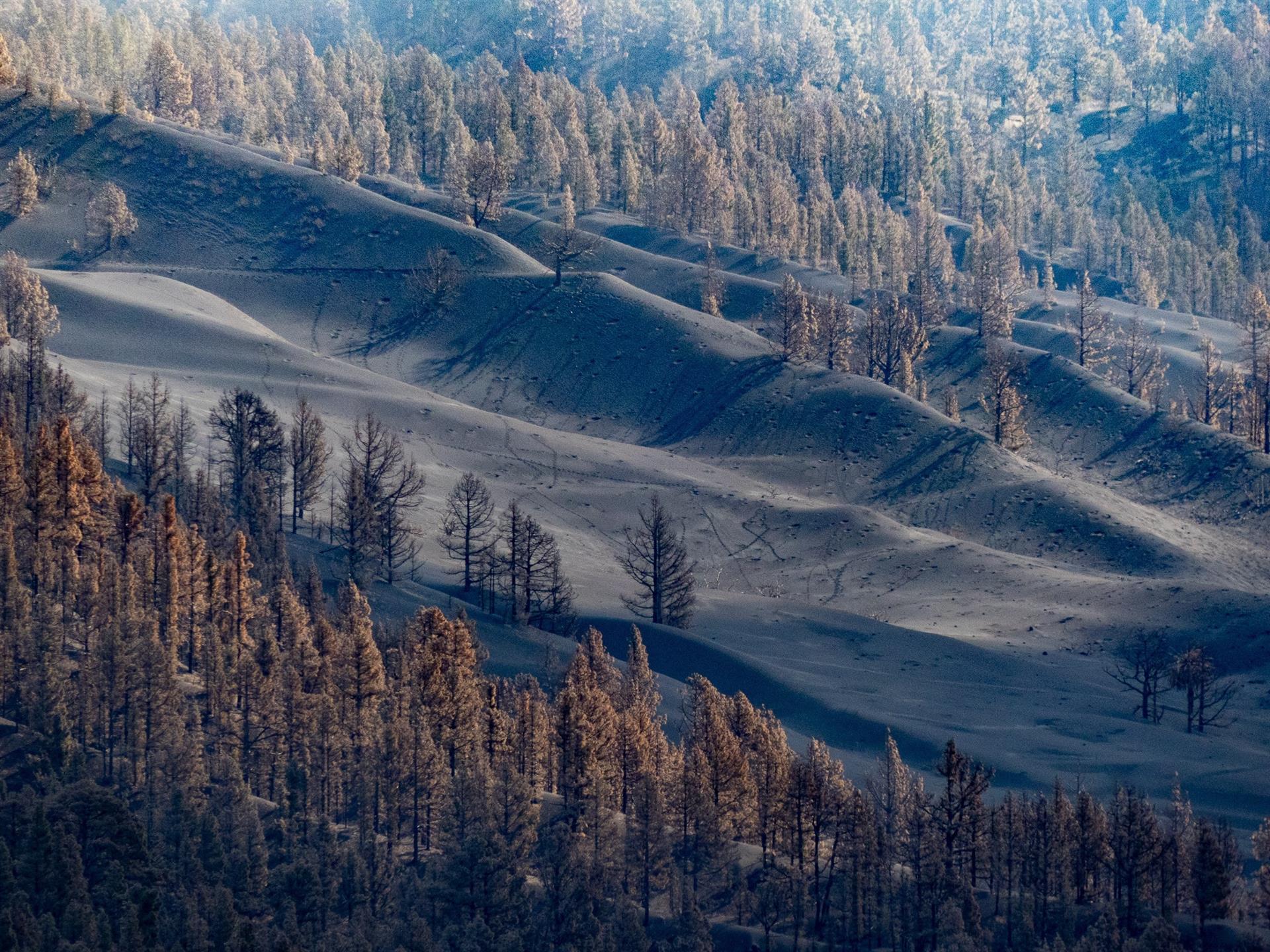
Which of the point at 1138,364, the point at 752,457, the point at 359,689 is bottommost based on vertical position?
the point at 359,689

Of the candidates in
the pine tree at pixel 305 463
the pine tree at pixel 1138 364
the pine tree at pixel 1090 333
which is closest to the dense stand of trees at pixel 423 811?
the pine tree at pixel 305 463

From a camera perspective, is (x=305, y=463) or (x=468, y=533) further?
(x=305, y=463)

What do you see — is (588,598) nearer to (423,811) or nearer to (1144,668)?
(1144,668)

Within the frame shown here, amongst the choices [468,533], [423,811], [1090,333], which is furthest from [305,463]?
[1090,333]

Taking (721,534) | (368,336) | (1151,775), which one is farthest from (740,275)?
(1151,775)

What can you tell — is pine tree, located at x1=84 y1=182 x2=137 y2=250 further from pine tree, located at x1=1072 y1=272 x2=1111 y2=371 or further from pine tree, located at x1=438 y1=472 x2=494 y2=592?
pine tree, located at x1=1072 y1=272 x2=1111 y2=371

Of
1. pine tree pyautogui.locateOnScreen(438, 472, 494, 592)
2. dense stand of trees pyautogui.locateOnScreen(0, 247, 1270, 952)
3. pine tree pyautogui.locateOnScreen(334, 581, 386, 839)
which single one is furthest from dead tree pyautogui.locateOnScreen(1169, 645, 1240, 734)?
pine tree pyautogui.locateOnScreen(334, 581, 386, 839)

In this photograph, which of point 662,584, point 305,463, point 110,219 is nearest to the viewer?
point 662,584

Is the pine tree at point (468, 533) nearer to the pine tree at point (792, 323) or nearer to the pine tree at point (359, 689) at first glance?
the pine tree at point (359, 689)

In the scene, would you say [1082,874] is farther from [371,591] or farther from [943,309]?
[943,309]
